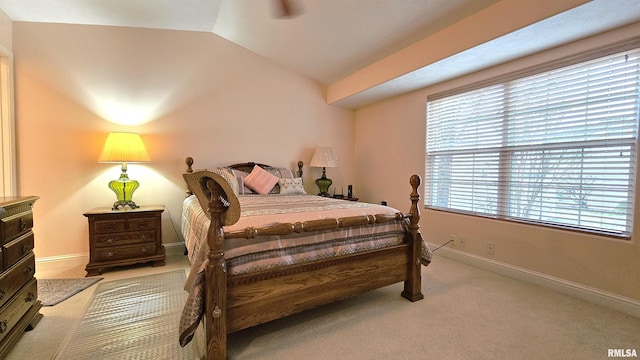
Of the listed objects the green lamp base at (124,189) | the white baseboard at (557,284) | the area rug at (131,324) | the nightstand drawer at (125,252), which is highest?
the green lamp base at (124,189)

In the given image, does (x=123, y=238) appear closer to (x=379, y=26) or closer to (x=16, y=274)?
(x=16, y=274)

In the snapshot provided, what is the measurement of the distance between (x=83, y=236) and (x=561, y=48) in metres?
5.14

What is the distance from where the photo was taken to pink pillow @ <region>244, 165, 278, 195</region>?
A: 3.42 metres

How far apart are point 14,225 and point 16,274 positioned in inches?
11.4

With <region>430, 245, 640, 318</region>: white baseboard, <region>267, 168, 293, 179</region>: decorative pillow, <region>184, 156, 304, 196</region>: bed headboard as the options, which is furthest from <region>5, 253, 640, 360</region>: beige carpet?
<region>267, 168, 293, 179</region>: decorative pillow

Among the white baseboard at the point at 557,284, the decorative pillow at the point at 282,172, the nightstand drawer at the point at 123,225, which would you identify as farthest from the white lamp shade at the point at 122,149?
the white baseboard at the point at 557,284

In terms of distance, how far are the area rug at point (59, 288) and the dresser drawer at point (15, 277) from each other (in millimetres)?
510

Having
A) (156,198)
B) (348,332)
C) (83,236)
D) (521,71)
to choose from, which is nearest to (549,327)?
(348,332)

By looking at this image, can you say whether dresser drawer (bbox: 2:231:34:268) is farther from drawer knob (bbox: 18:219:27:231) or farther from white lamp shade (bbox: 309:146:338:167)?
white lamp shade (bbox: 309:146:338:167)

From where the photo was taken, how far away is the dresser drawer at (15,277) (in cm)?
146

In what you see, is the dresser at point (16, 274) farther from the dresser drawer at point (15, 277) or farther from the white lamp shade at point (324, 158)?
the white lamp shade at point (324, 158)

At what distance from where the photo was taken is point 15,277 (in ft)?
5.22

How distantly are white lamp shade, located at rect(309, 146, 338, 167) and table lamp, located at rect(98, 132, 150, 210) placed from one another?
2.15 metres

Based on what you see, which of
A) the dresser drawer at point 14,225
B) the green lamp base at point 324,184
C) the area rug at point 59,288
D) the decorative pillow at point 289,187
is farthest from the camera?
the green lamp base at point 324,184
